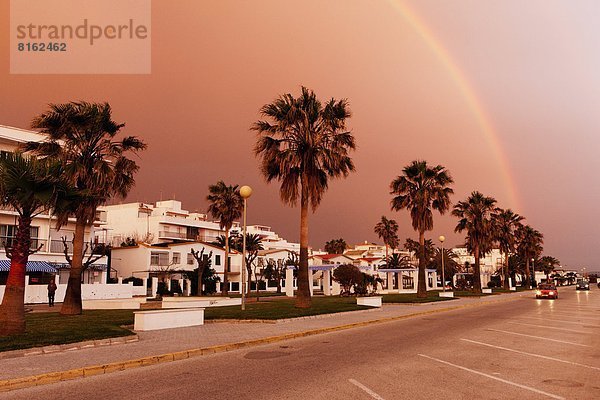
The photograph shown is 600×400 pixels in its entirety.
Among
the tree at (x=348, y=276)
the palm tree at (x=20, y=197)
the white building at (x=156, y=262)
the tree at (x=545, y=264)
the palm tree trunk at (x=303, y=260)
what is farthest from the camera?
the tree at (x=545, y=264)

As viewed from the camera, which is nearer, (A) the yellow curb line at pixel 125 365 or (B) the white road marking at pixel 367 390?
(B) the white road marking at pixel 367 390

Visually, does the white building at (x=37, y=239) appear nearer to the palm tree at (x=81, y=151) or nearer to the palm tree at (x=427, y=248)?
the palm tree at (x=81, y=151)

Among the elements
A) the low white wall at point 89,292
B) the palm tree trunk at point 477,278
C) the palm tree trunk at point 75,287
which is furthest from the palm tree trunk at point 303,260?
the palm tree trunk at point 477,278

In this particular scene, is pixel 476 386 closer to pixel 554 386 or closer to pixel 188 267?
pixel 554 386

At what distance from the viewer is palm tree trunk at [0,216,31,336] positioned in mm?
15078

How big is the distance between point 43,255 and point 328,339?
127 ft

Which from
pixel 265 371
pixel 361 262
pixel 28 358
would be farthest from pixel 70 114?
pixel 361 262

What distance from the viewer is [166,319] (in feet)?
64.4

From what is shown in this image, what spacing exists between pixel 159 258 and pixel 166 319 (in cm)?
4772

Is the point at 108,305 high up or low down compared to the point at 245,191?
down

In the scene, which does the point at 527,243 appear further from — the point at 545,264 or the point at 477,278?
the point at 545,264

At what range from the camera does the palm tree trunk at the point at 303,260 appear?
2894 centimetres

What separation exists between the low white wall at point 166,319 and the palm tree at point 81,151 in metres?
8.77

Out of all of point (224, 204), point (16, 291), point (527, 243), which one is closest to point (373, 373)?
point (16, 291)
